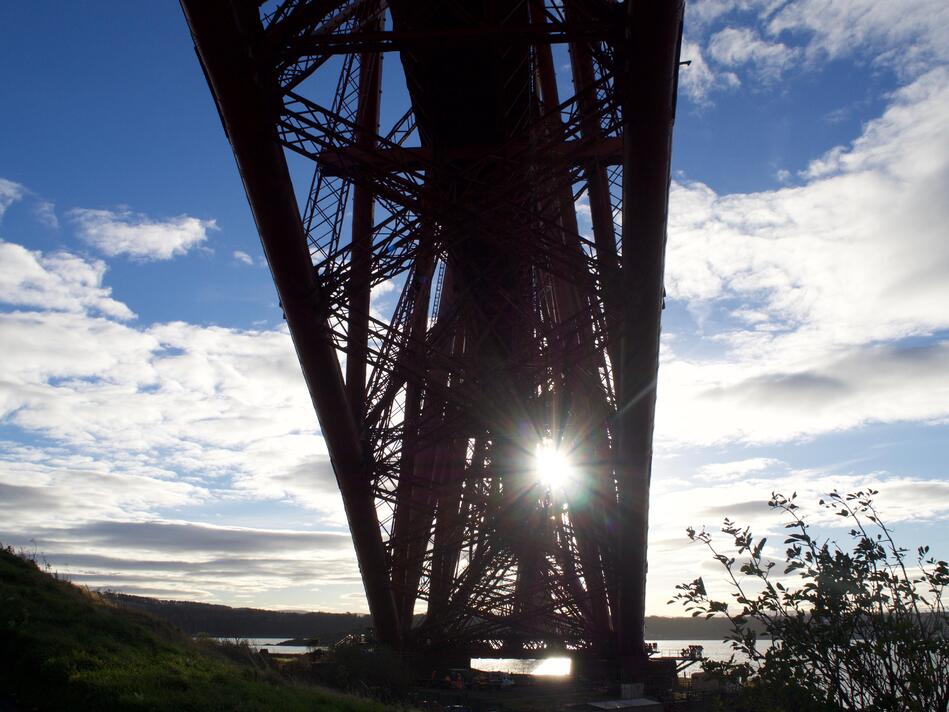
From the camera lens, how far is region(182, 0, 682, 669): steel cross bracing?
25.9 ft

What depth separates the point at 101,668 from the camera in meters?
9.30

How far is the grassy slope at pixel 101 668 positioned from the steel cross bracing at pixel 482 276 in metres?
3.27

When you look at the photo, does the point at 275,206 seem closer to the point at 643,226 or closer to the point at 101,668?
the point at 643,226

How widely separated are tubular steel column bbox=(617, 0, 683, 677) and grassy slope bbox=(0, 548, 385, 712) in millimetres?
5450

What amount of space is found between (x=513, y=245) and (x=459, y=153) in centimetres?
216

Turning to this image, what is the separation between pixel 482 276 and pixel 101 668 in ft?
22.0

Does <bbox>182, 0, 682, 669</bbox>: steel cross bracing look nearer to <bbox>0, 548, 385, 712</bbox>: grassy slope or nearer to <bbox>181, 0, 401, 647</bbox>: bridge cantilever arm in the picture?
<bbox>181, 0, 401, 647</bbox>: bridge cantilever arm

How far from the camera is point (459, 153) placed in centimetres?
1134

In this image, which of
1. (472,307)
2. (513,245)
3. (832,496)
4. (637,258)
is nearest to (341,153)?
(513,245)

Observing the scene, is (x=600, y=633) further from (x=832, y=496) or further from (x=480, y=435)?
(x=832, y=496)

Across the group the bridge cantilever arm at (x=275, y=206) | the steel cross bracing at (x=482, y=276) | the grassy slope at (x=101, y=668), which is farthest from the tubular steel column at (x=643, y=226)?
the grassy slope at (x=101, y=668)

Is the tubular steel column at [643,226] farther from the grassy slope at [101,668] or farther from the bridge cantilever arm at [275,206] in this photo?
the grassy slope at [101,668]

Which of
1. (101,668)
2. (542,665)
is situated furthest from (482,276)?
(542,665)

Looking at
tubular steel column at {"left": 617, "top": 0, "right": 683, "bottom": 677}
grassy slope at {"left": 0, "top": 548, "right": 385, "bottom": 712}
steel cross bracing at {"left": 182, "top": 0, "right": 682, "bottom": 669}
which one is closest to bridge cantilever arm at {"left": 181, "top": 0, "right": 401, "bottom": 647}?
steel cross bracing at {"left": 182, "top": 0, "right": 682, "bottom": 669}
